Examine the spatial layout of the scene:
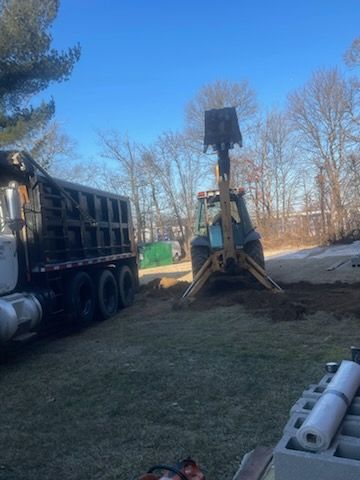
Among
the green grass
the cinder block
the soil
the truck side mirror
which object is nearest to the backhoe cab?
the soil

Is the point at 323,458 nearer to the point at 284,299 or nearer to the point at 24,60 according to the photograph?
the point at 284,299

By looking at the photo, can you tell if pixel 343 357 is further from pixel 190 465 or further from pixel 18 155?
pixel 18 155

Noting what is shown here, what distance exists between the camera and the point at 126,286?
37.8ft

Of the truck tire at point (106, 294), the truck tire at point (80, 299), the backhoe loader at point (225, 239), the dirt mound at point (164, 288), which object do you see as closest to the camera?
the truck tire at point (80, 299)

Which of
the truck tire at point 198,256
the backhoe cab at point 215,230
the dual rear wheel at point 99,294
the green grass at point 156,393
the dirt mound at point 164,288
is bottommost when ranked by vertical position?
the green grass at point 156,393

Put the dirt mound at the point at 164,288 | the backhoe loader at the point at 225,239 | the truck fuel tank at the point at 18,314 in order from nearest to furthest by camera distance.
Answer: the truck fuel tank at the point at 18,314 → the backhoe loader at the point at 225,239 → the dirt mound at the point at 164,288

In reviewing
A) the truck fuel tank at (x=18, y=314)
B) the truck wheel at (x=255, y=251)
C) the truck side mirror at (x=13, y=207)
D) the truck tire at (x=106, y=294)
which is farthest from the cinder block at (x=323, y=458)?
the truck wheel at (x=255, y=251)

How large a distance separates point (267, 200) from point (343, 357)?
3420 centimetres

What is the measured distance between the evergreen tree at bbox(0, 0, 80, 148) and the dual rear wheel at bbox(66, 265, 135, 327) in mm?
8224

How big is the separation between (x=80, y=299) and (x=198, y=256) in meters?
3.70

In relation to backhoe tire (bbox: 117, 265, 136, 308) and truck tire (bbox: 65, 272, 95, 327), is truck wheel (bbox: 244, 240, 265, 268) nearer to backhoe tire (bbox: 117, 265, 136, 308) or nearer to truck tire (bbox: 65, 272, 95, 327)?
backhoe tire (bbox: 117, 265, 136, 308)

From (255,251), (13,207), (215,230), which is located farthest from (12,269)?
(215,230)

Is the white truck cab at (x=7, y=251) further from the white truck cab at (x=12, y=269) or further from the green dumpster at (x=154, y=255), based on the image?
the green dumpster at (x=154, y=255)

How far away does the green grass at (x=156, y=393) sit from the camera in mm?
3660
